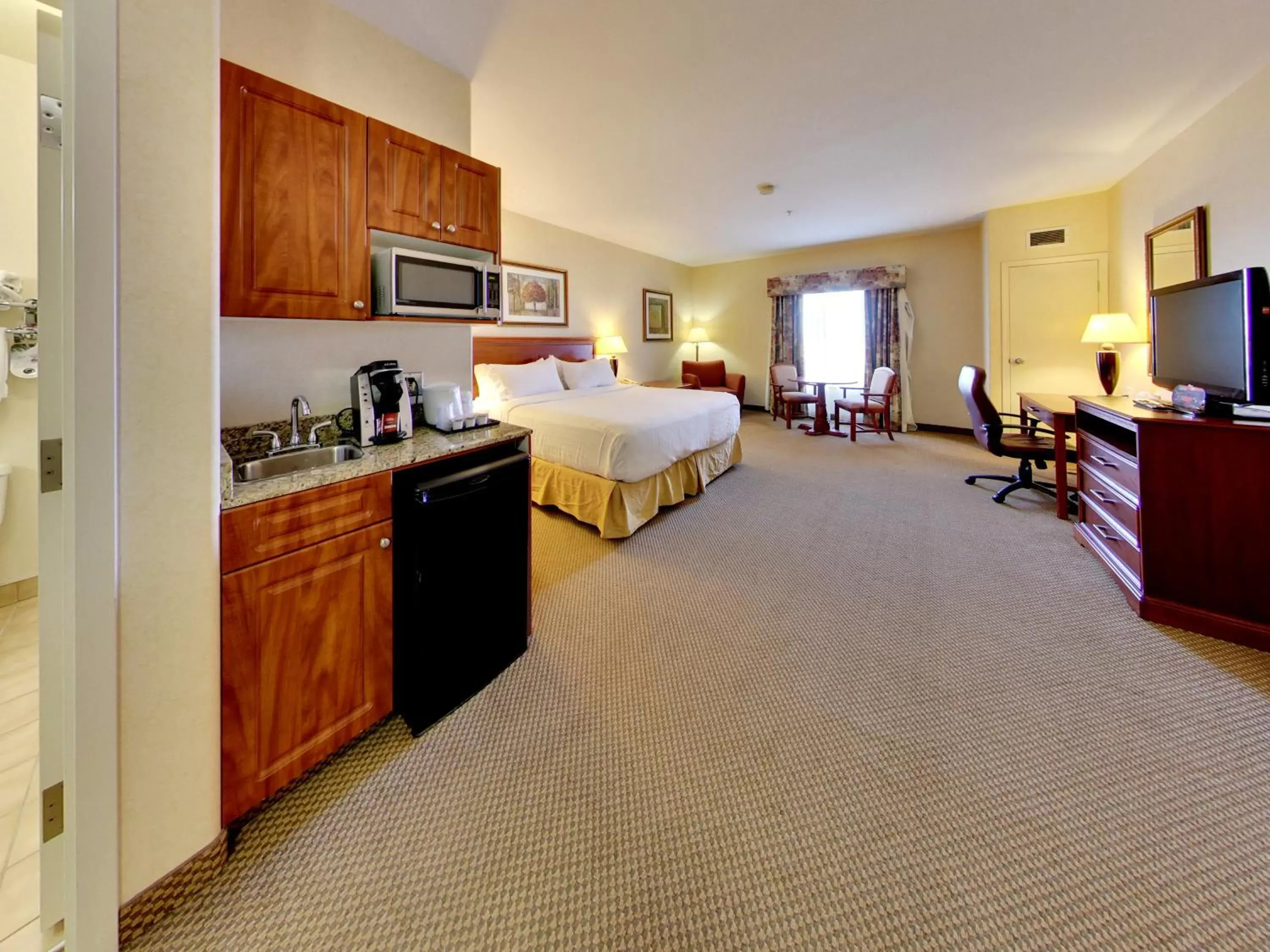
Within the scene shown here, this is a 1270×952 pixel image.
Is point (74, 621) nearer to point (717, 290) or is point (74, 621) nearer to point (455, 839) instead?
point (455, 839)

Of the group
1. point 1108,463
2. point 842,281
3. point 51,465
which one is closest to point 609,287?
point 842,281

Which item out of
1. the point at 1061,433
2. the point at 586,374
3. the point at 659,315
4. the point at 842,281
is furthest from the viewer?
the point at 659,315

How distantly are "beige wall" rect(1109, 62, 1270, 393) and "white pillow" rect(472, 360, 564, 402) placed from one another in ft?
15.8

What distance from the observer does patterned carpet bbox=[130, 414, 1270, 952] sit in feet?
3.47

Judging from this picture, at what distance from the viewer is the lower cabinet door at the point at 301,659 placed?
117 cm

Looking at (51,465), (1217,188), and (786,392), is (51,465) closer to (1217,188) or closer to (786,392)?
(1217,188)

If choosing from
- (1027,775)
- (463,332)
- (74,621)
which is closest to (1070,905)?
(1027,775)

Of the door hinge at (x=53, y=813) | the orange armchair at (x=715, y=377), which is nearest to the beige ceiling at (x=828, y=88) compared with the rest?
the door hinge at (x=53, y=813)

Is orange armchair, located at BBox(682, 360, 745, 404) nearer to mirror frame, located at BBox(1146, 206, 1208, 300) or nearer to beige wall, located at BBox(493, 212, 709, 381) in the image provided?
beige wall, located at BBox(493, 212, 709, 381)

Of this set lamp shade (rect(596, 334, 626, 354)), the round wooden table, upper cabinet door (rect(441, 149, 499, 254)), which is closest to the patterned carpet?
upper cabinet door (rect(441, 149, 499, 254))

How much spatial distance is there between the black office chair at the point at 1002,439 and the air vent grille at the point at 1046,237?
7.75 feet

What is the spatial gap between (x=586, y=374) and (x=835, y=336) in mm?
4101

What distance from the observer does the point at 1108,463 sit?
255 cm

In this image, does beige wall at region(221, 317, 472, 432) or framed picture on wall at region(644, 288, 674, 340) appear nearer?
beige wall at region(221, 317, 472, 432)
